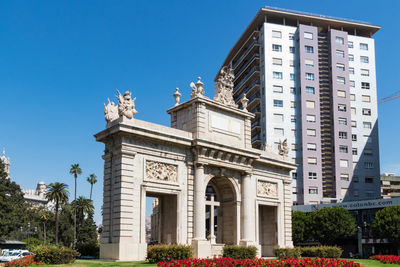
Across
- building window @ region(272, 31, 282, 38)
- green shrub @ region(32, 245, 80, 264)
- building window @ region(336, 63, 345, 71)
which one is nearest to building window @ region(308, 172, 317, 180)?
building window @ region(336, 63, 345, 71)

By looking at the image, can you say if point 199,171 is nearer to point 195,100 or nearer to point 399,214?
point 195,100

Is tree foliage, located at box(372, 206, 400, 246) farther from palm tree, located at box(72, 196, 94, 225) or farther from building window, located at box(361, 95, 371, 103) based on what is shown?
palm tree, located at box(72, 196, 94, 225)

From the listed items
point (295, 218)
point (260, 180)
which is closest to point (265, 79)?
point (295, 218)

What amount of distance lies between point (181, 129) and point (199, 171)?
12.9 feet

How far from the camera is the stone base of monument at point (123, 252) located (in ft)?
84.1

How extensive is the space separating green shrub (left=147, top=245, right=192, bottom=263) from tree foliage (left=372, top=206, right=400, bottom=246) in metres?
35.3

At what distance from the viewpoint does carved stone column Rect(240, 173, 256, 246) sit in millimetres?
33281

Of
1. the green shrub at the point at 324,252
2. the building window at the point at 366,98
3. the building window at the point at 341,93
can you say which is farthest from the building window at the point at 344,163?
the green shrub at the point at 324,252

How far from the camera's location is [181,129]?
108 ft

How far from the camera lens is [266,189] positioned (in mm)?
37156

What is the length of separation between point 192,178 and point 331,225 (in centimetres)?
3179

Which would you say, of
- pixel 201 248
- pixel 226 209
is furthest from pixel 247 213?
pixel 201 248

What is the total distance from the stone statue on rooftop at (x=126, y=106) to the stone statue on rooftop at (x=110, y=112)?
1.18m

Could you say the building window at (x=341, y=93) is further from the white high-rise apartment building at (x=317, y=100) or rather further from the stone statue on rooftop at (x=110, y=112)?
the stone statue on rooftop at (x=110, y=112)
